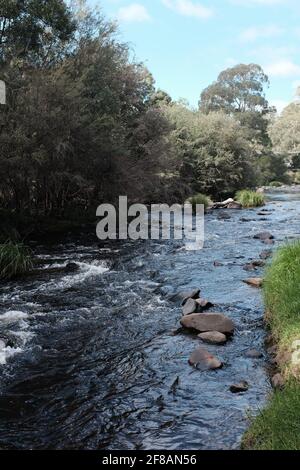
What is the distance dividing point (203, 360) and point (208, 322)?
1.31m

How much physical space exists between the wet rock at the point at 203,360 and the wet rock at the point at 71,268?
21.4ft

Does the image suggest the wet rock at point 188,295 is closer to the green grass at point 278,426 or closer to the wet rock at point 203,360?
the wet rock at point 203,360

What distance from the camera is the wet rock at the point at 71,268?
41.3 ft

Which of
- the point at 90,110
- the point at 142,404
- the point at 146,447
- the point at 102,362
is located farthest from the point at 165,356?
the point at 90,110

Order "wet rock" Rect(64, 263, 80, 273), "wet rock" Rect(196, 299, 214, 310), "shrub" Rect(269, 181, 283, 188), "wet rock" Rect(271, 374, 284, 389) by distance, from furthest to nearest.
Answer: "shrub" Rect(269, 181, 283, 188) → "wet rock" Rect(64, 263, 80, 273) → "wet rock" Rect(196, 299, 214, 310) → "wet rock" Rect(271, 374, 284, 389)

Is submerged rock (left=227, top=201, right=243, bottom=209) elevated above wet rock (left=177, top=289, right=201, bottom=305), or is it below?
above

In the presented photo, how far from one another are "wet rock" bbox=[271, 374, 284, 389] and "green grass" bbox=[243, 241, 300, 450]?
0.25 feet

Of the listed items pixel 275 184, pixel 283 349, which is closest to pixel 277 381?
pixel 283 349

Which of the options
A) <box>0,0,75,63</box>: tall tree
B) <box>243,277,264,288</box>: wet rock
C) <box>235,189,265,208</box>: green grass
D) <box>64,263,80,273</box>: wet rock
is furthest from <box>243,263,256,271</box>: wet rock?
<box>235,189,265,208</box>: green grass

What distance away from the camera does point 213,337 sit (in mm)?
7332

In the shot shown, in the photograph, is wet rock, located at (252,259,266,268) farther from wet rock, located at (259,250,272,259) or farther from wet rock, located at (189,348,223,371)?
wet rock, located at (189,348,223,371)

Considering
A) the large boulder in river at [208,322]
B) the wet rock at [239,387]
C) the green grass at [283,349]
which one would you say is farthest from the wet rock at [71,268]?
the wet rock at [239,387]

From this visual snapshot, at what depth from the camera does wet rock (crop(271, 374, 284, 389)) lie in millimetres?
5492
